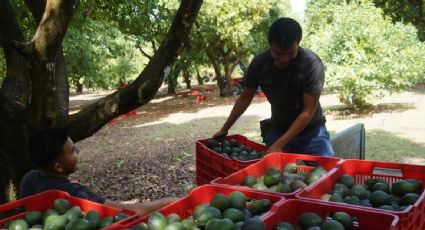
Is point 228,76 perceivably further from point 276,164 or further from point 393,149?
point 276,164

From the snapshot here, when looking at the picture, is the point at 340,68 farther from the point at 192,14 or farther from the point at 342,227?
the point at 342,227

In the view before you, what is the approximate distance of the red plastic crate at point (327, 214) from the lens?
80.2 inches

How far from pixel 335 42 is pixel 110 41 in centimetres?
740

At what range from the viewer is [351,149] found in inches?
214

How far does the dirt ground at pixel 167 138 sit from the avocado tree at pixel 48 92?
2304 mm

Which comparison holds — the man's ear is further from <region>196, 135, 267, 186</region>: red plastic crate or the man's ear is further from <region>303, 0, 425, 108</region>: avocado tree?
<region>303, 0, 425, 108</region>: avocado tree

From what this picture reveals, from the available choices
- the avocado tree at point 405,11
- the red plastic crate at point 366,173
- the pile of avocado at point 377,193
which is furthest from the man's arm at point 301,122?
the avocado tree at point 405,11

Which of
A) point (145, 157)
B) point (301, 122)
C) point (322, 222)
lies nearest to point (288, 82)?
point (301, 122)

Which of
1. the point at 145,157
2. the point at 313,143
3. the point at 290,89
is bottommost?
the point at 145,157

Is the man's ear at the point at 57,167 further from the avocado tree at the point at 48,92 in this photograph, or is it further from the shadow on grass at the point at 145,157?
the shadow on grass at the point at 145,157

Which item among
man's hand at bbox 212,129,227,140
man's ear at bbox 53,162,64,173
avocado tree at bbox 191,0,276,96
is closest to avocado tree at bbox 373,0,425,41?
avocado tree at bbox 191,0,276,96

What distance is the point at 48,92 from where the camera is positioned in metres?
3.91

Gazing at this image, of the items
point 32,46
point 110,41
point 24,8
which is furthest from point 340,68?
point 32,46

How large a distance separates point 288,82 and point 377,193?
56.2 inches
